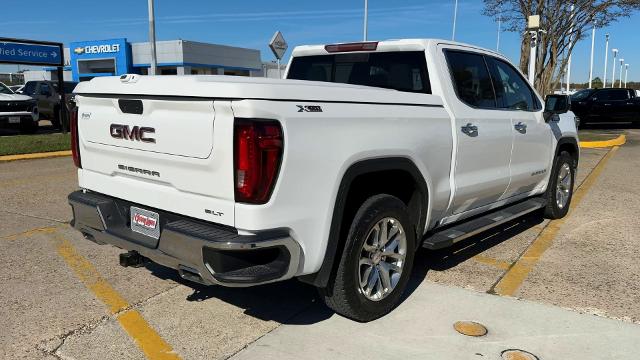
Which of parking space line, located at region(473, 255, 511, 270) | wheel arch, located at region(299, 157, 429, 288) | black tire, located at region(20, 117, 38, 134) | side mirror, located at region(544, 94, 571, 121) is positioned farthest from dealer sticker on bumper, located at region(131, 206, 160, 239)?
black tire, located at region(20, 117, 38, 134)

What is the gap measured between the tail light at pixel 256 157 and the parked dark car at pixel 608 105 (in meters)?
20.7

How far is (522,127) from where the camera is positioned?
5.09m

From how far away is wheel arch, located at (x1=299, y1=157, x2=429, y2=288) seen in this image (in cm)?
317

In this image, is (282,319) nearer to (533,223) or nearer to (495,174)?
(495,174)

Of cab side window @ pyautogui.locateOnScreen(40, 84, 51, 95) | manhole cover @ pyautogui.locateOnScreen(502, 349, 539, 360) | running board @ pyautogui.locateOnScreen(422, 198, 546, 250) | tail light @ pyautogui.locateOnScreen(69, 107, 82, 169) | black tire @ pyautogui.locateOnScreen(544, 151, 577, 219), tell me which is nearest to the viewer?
manhole cover @ pyautogui.locateOnScreen(502, 349, 539, 360)

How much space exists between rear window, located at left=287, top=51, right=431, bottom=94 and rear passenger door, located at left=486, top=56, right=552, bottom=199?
978mm

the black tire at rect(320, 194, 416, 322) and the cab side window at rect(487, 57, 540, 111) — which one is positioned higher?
the cab side window at rect(487, 57, 540, 111)

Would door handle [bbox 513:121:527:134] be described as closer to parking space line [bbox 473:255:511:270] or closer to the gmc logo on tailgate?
parking space line [bbox 473:255:511:270]

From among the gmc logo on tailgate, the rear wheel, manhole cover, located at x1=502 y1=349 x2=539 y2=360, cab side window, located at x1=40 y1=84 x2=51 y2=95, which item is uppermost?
cab side window, located at x1=40 y1=84 x2=51 y2=95

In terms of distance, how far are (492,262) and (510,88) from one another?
5.37ft

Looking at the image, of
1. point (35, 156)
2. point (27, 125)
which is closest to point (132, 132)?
point (35, 156)

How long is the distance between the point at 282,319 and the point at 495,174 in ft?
7.40

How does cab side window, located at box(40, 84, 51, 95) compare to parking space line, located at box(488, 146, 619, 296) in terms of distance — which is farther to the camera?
cab side window, located at box(40, 84, 51, 95)

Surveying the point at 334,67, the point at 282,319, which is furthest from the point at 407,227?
the point at 334,67
